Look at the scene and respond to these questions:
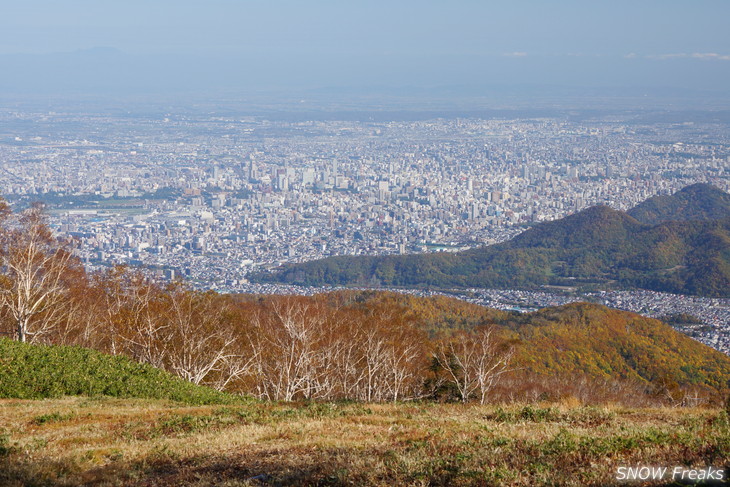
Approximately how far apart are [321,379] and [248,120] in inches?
5247

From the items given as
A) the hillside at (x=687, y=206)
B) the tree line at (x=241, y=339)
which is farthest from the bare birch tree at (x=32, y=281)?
the hillside at (x=687, y=206)

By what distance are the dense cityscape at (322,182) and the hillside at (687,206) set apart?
5.02m

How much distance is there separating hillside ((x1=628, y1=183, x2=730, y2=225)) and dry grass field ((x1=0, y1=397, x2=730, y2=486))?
7153 centimetres

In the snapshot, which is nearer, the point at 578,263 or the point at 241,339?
the point at 241,339

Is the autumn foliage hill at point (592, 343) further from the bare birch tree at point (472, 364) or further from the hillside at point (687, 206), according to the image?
the hillside at point (687, 206)

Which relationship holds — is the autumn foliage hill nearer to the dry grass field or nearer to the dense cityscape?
the dense cityscape

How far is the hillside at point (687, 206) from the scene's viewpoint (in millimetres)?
74250

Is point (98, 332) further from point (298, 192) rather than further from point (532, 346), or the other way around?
point (298, 192)

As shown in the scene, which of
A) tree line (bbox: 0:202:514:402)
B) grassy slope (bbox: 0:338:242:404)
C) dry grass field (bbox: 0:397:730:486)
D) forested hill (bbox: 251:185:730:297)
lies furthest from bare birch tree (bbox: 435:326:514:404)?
forested hill (bbox: 251:185:730:297)

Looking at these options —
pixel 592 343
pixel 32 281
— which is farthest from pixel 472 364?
pixel 592 343

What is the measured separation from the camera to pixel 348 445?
622 cm

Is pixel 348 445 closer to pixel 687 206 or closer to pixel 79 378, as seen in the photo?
pixel 79 378

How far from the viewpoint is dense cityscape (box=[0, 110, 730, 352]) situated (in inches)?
2288

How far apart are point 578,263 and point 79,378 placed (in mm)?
52434
